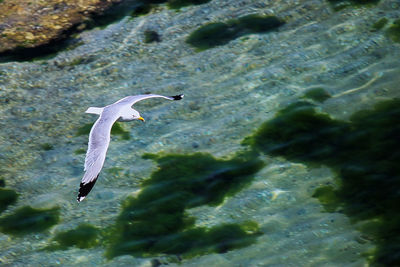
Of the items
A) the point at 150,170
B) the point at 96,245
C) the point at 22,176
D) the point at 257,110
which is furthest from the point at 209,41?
the point at 96,245

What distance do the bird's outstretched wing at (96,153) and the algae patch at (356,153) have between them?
2000mm

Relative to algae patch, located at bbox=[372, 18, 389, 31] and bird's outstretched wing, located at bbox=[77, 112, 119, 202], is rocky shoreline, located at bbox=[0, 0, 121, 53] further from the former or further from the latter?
algae patch, located at bbox=[372, 18, 389, 31]

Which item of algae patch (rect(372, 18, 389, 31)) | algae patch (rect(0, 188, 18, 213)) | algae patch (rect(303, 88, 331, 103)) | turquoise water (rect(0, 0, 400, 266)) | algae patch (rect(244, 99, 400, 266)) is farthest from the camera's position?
algae patch (rect(372, 18, 389, 31))

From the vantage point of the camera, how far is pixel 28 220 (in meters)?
7.17

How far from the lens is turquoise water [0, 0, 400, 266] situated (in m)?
6.38

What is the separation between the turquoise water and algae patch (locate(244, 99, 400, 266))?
0.02 meters

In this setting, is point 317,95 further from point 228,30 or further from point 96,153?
point 96,153

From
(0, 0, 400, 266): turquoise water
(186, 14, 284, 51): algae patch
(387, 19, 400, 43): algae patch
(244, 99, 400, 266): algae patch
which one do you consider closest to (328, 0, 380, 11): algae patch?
(0, 0, 400, 266): turquoise water

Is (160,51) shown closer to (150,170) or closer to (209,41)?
(209,41)

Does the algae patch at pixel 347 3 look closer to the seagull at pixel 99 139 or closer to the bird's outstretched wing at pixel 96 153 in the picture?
the seagull at pixel 99 139

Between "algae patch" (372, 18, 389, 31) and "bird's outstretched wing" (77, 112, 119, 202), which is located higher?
"algae patch" (372, 18, 389, 31)

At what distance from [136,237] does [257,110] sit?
2861 mm

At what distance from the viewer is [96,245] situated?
666cm

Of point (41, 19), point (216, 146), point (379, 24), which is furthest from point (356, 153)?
point (41, 19)
